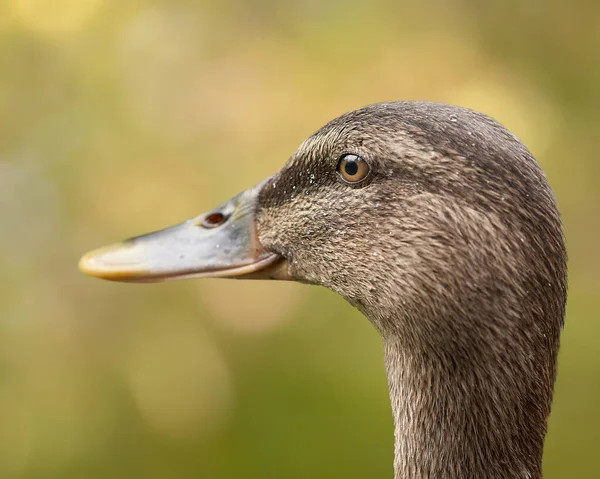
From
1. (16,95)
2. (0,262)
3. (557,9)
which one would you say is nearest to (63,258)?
(0,262)

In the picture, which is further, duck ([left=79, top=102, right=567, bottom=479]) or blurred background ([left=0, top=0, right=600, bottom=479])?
blurred background ([left=0, top=0, right=600, bottom=479])

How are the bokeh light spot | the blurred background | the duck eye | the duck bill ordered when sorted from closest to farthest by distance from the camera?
the duck eye < the duck bill < the blurred background < the bokeh light spot

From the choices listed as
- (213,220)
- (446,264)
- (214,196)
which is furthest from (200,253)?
(214,196)

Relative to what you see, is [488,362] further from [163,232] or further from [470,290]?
[163,232]

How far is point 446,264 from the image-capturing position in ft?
3.80

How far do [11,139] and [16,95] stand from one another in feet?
0.85

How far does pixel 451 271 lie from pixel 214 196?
277cm

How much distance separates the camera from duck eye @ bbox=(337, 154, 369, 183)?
1266 mm

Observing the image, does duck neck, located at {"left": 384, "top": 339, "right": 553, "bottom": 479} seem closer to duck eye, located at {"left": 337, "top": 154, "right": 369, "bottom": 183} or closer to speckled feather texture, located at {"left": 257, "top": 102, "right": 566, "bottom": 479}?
speckled feather texture, located at {"left": 257, "top": 102, "right": 566, "bottom": 479}

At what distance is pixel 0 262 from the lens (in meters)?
3.57

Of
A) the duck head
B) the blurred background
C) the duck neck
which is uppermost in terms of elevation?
the blurred background

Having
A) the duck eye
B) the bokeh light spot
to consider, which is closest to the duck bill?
the duck eye

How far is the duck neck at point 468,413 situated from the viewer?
1.21 metres

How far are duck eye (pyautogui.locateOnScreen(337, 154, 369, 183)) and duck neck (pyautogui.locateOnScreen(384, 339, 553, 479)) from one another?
32 cm
